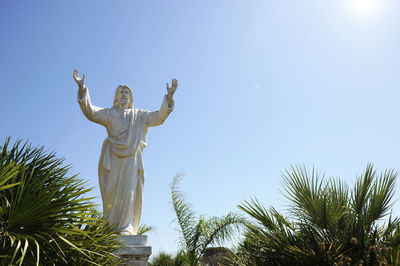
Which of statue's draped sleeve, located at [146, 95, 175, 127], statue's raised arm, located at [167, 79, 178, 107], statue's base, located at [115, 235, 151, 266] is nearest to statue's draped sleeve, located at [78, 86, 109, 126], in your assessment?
statue's draped sleeve, located at [146, 95, 175, 127]

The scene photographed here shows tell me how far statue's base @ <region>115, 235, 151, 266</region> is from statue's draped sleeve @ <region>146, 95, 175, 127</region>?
222 centimetres

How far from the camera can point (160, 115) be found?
6.81 m

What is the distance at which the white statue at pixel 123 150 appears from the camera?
6133mm

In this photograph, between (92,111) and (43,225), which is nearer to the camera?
(43,225)

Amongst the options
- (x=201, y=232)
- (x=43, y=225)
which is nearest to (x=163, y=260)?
(x=201, y=232)

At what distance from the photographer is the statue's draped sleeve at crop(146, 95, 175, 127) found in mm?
6785

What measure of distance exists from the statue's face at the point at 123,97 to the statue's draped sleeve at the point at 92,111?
1.14ft

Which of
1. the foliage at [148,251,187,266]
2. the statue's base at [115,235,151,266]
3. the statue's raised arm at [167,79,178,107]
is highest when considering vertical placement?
the statue's raised arm at [167,79,178,107]

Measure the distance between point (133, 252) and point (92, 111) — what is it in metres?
2.66

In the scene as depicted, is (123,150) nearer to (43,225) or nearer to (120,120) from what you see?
(120,120)

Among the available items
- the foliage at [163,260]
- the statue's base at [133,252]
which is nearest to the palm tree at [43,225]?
the statue's base at [133,252]

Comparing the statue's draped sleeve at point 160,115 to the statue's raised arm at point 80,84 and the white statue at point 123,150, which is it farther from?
the statue's raised arm at point 80,84

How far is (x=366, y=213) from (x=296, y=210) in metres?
1.03

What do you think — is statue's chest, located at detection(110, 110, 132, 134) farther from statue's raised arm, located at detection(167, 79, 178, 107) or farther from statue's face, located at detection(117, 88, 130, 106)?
statue's raised arm, located at detection(167, 79, 178, 107)
